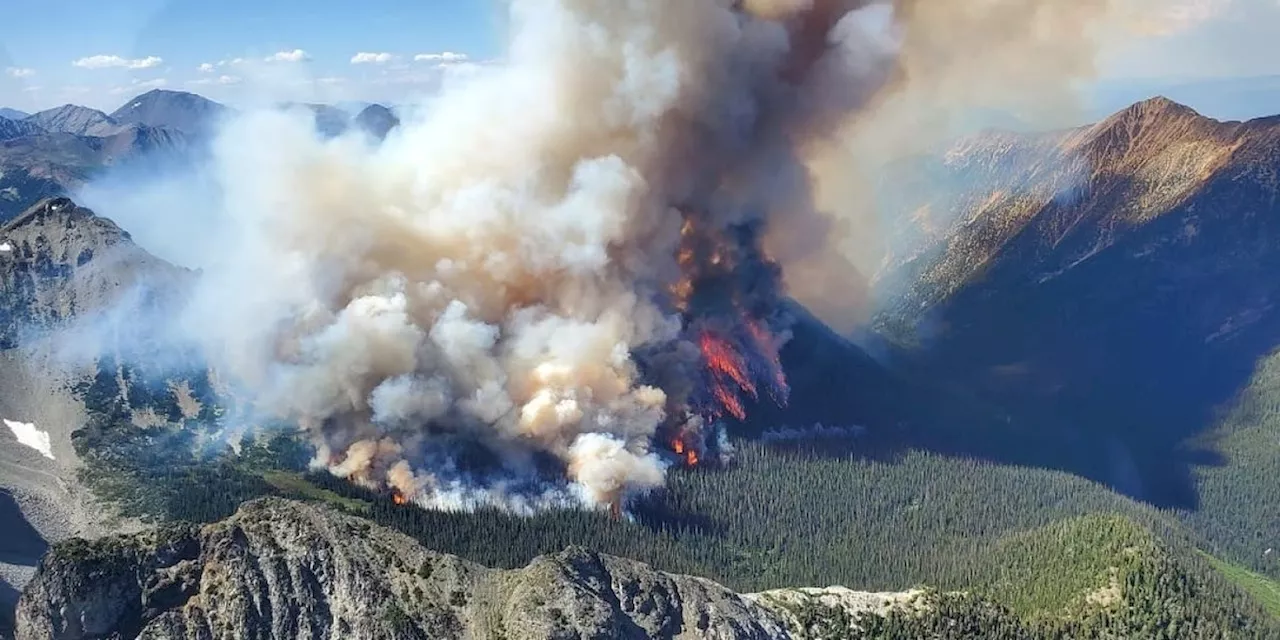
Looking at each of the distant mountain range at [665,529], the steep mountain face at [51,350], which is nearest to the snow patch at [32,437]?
the steep mountain face at [51,350]

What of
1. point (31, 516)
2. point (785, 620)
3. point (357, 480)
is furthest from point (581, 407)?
point (31, 516)

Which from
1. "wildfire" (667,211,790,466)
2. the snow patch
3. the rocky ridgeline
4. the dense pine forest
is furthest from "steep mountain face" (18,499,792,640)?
"wildfire" (667,211,790,466)

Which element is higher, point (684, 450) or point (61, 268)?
point (61, 268)

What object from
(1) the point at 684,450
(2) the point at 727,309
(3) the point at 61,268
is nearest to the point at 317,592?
(1) the point at 684,450

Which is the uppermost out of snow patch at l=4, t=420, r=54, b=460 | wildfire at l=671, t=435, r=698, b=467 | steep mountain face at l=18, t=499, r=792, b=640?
wildfire at l=671, t=435, r=698, b=467

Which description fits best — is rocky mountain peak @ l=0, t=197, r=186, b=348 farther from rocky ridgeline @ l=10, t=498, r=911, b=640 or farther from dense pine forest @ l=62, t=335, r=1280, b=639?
rocky ridgeline @ l=10, t=498, r=911, b=640

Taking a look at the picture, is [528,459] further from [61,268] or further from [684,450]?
[61,268]
